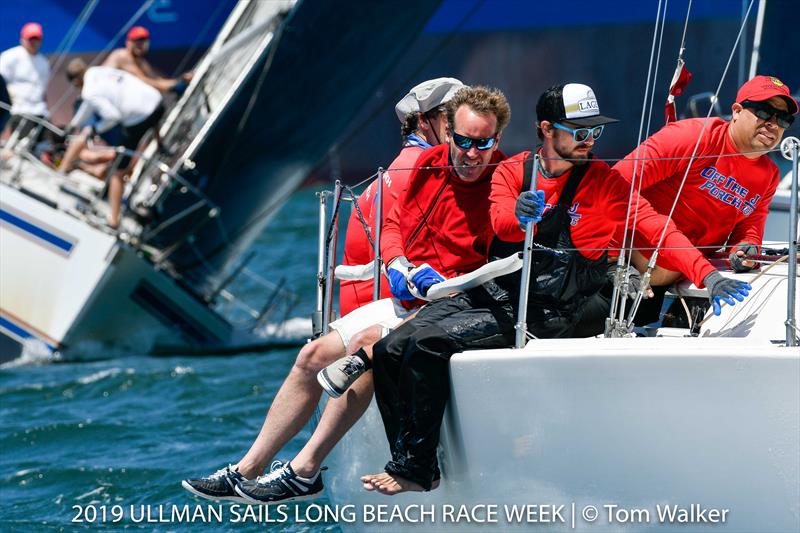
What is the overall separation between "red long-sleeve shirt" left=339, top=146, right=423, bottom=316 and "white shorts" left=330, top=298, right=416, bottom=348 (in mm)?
349

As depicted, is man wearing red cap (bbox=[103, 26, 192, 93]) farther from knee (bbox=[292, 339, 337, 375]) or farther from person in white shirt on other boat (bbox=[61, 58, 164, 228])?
knee (bbox=[292, 339, 337, 375])

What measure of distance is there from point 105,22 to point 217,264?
19.3 ft

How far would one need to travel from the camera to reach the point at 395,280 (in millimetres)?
4133

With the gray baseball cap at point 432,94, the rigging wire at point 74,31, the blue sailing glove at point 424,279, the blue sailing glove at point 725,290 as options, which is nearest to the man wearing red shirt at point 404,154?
the gray baseball cap at point 432,94

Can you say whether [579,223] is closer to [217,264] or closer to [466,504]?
[466,504]

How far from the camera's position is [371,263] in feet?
14.8

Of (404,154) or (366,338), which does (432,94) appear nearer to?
(404,154)

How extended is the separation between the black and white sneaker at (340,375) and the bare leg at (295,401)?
0.71ft

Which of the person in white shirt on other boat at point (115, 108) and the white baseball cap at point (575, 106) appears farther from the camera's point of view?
the person in white shirt on other boat at point (115, 108)

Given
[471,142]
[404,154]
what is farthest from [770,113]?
[404,154]

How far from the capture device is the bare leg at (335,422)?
160 inches

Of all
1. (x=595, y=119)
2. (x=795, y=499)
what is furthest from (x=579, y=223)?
(x=795, y=499)

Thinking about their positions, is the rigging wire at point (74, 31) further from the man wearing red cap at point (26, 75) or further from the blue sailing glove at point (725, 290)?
the blue sailing glove at point (725, 290)

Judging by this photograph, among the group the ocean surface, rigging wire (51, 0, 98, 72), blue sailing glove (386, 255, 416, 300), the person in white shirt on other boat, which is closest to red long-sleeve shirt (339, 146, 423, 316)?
blue sailing glove (386, 255, 416, 300)
